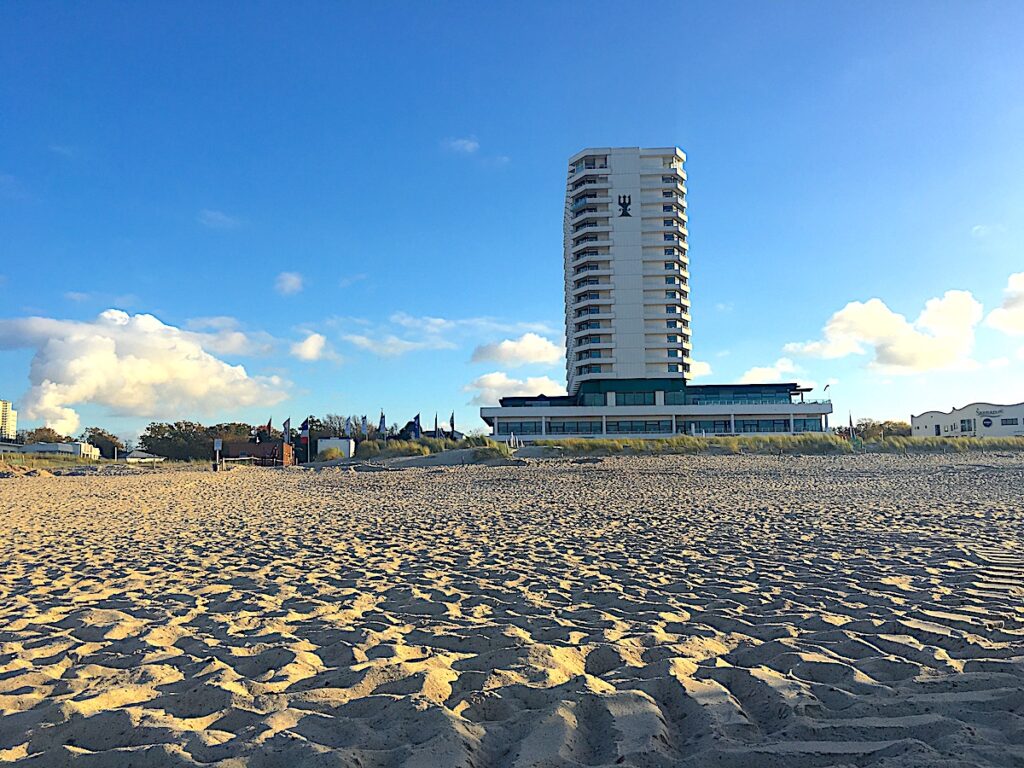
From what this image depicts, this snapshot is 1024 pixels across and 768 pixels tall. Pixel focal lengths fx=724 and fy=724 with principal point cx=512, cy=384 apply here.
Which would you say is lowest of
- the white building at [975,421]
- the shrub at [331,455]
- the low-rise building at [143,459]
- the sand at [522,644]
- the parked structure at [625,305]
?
the sand at [522,644]

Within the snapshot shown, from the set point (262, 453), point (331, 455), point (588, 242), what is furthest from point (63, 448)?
point (588, 242)

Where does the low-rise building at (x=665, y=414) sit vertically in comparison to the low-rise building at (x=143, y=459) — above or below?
above

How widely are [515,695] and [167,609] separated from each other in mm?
3305

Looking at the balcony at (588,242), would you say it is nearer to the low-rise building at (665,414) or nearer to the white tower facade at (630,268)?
the white tower facade at (630,268)

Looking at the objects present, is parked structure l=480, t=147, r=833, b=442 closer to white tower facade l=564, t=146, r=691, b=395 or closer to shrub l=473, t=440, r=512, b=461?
white tower facade l=564, t=146, r=691, b=395

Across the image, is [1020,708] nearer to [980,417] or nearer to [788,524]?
[788,524]

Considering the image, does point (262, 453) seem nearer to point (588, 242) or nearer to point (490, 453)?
point (490, 453)

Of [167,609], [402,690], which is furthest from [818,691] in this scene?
[167,609]

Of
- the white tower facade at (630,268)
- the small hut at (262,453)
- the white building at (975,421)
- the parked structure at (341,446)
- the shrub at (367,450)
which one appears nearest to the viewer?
the shrub at (367,450)

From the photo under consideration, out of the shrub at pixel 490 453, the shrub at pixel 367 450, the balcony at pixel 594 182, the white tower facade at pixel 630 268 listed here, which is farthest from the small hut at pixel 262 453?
A: the balcony at pixel 594 182

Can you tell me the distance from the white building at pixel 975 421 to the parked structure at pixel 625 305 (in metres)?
16.2

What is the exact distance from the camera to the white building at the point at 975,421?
234 feet

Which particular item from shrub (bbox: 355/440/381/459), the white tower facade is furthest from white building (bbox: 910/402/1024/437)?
shrub (bbox: 355/440/381/459)

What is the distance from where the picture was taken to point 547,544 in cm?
847
